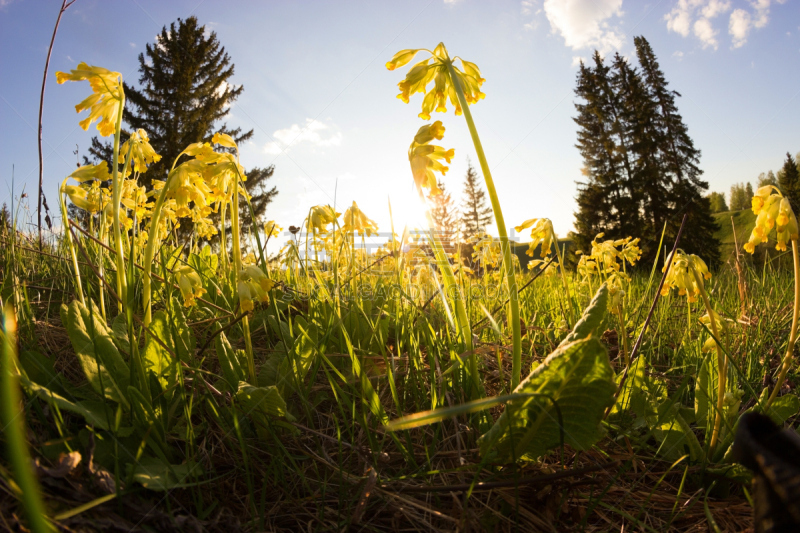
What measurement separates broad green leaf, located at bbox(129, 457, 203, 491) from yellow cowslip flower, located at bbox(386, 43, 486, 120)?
1.41m

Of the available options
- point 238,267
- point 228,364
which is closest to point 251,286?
point 238,267

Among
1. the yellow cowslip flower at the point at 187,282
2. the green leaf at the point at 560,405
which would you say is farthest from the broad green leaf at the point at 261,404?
the green leaf at the point at 560,405

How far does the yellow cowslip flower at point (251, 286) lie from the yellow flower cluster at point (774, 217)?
6.05ft

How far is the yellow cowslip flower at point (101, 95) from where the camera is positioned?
1.56 meters

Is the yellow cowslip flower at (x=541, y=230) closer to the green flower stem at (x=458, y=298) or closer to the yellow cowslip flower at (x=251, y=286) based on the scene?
the green flower stem at (x=458, y=298)

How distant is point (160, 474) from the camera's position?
3.49ft

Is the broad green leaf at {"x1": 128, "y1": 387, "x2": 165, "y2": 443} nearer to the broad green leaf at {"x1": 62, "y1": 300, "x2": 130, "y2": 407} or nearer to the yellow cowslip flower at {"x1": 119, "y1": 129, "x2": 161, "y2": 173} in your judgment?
the broad green leaf at {"x1": 62, "y1": 300, "x2": 130, "y2": 407}

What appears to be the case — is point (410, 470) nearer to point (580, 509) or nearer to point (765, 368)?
point (580, 509)

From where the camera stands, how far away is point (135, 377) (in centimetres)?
137

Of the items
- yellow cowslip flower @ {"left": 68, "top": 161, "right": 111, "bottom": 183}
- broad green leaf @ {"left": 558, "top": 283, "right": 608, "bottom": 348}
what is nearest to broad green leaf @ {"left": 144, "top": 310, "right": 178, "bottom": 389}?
yellow cowslip flower @ {"left": 68, "top": 161, "right": 111, "bottom": 183}

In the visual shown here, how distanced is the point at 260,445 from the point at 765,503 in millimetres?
1277

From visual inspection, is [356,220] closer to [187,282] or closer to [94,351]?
[187,282]

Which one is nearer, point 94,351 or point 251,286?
point 94,351

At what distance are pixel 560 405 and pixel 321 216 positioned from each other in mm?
1475
